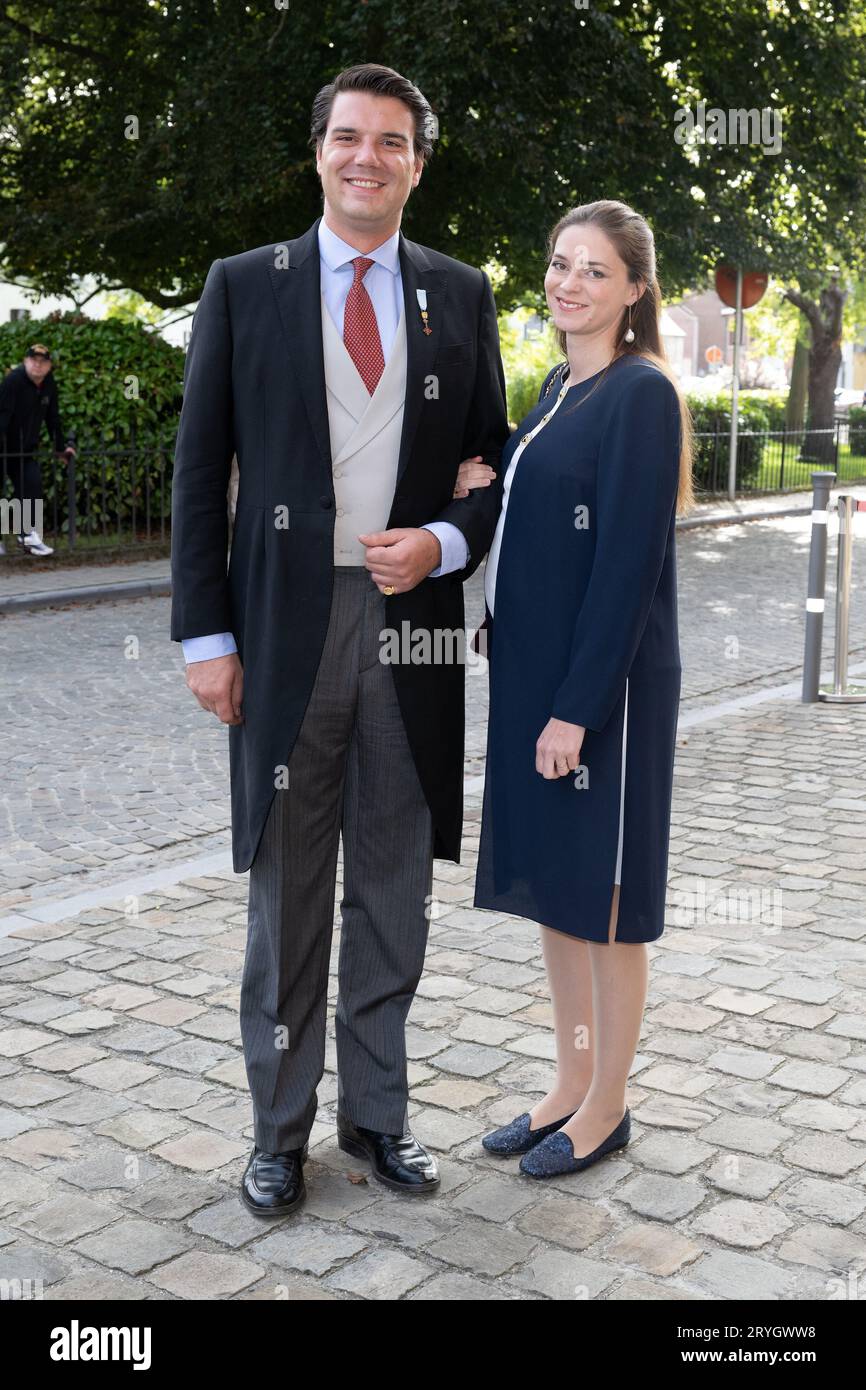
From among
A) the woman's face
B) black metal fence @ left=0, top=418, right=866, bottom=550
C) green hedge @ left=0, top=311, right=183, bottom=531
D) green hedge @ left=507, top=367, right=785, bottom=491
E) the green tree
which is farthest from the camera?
green hedge @ left=507, top=367, right=785, bottom=491

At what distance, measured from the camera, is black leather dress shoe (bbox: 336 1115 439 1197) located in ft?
10.8

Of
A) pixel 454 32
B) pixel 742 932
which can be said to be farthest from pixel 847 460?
pixel 742 932

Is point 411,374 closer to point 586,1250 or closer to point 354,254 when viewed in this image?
point 354,254

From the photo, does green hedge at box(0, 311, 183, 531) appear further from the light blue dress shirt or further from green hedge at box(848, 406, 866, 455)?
green hedge at box(848, 406, 866, 455)

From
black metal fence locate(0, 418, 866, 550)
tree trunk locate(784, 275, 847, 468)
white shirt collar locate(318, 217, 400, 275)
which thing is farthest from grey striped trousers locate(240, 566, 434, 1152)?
tree trunk locate(784, 275, 847, 468)

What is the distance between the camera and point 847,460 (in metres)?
31.1

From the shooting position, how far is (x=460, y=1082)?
3.90 metres

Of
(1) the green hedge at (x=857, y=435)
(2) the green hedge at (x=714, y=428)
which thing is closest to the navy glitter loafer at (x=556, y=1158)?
(2) the green hedge at (x=714, y=428)

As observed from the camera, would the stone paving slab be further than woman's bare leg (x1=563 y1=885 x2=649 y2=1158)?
No

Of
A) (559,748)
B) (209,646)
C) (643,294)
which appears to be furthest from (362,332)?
(559,748)

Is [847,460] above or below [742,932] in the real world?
above

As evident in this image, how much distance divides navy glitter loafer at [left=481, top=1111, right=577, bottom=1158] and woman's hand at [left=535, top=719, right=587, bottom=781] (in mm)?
855
